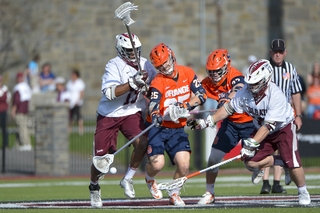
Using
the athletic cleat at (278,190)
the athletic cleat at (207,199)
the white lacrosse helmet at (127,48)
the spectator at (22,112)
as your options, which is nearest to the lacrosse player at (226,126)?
the athletic cleat at (207,199)

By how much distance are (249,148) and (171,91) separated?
52.9 inches

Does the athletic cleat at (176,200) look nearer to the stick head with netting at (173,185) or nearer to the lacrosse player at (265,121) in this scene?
the stick head with netting at (173,185)

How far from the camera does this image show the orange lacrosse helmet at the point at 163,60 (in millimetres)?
7531

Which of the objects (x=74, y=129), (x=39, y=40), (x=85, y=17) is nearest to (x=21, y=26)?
(x=39, y=40)

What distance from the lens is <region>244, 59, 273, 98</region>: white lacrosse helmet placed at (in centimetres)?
689

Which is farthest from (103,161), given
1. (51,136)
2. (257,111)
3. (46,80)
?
(46,80)

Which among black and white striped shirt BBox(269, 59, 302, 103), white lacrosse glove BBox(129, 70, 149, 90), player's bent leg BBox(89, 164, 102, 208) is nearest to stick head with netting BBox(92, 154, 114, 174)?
player's bent leg BBox(89, 164, 102, 208)

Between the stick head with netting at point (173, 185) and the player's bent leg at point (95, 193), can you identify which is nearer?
the stick head with netting at point (173, 185)

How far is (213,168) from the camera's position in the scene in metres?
7.73

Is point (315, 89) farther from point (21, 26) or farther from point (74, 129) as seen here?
point (21, 26)

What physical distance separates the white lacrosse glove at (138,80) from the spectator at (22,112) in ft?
27.2

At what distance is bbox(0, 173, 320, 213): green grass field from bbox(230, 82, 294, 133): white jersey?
1.11m

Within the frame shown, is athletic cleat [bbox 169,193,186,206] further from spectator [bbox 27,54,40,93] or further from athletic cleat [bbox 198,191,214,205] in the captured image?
spectator [bbox 27,54,40,93]

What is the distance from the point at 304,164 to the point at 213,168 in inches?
293
